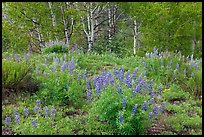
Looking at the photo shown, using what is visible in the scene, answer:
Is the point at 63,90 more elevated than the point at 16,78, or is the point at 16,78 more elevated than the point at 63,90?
the point at 16,78

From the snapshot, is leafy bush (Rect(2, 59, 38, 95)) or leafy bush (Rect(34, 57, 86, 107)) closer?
leafy bush (Rect(34, 57, 86, 107))

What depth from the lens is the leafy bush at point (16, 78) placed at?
208 inches

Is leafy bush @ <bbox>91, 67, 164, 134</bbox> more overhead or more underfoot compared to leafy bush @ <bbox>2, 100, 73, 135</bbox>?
more overhead

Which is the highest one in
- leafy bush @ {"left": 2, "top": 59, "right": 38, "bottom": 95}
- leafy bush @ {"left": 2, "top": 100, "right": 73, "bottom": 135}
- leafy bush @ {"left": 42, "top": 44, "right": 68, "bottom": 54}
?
leafy bush @ {"left": 2, "top": 59, "right": 38, "bottom": 95}

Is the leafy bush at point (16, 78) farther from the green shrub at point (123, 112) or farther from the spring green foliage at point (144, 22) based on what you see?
the spring green foliage at point (144, 22)

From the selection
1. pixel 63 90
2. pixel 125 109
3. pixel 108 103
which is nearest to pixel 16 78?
pixel 63 90

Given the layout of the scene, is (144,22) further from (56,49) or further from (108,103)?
(108,103)

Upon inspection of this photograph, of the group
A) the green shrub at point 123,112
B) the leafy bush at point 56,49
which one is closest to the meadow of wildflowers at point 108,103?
the green shrub at point 123,112

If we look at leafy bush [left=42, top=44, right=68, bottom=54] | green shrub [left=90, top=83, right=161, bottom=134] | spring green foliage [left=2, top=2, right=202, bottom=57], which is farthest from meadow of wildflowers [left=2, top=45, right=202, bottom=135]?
spring green foliage [left=2, top=2, right=202, bottom=57]

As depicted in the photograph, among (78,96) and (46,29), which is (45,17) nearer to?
(46,29)

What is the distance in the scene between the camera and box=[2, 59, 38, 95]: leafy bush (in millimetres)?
5293

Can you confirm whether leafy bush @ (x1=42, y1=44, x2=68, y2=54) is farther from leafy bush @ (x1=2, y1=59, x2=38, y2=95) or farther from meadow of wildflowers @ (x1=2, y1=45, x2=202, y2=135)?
leafy bush @ (x1=2, y1=59, x2=38, y2=95)

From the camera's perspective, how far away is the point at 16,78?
534 cm

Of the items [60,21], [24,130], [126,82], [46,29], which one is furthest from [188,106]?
[60,21]
